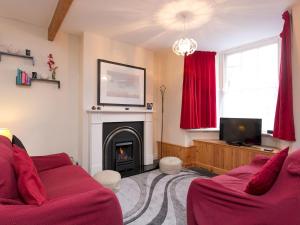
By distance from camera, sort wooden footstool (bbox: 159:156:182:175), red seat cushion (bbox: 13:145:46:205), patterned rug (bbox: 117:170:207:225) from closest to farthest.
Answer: red seat cushion (bbox: 13:145:46:205)
patterned rug (bbox: 117:170:207:225)
wooden footstool (bbox: 159:156:182:175)

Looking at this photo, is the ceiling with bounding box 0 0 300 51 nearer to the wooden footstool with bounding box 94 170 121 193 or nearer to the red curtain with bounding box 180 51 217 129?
the red curtain with bounding box 180 51 217 129

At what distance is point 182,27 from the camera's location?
9.75 ft

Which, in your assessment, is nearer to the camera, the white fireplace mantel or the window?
the white fireplace mantel

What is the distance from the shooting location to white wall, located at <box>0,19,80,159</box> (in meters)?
2.76

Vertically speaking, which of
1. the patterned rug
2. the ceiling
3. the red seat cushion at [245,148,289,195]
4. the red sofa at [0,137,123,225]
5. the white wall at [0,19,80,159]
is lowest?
the patterned rug

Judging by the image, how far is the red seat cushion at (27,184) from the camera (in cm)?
112

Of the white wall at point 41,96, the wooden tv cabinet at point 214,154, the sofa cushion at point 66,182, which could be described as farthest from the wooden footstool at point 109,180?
the wooden tv cabinet at point 214,154

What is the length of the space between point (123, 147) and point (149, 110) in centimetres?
92

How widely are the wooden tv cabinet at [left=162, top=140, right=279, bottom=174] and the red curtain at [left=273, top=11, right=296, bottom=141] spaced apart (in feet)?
1.48

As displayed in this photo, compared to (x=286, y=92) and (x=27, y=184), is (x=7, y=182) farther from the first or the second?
(x=286, y=92)

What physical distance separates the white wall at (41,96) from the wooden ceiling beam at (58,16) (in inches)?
7.7

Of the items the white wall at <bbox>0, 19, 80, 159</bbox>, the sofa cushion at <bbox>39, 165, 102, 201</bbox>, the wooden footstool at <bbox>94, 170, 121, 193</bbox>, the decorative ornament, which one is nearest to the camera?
the sofa cushion at <bbox>39, 165, 102, 201</bbox>

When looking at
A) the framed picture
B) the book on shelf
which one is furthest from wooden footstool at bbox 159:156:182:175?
the book on shelf

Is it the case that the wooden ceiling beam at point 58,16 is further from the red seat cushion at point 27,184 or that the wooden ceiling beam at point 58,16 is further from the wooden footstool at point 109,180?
the wooden footstool at point 109,180
